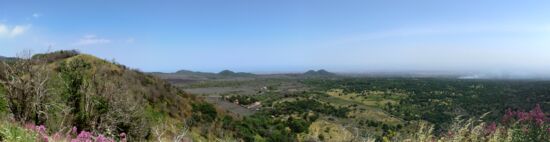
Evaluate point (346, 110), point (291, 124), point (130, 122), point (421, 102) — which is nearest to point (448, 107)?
point (421, 102)

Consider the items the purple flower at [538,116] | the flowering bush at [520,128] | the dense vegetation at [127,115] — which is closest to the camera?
the dense vegetation at [127,115]

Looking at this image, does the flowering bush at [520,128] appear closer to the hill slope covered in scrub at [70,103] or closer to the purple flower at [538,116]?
the purple flower at [538,116]

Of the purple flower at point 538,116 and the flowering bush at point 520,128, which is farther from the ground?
the purple flower at point 538,116

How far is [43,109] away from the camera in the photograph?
36.7 feet

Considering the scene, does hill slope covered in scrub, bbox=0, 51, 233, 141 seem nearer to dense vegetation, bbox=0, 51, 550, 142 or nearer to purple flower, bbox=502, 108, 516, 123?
dense vegetation, bbox=0, 51, 550, 142

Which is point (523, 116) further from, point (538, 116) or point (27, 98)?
point (27, 98)

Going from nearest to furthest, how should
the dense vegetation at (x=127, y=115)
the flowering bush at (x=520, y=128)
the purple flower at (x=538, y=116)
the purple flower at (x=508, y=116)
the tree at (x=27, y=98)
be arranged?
the dense vegetation at (x=127, y=115) < the flowering bush at (x=520, y=128) < the purple flower at (x=538, y=116) < the purple flower at (x=508, y=116) < the tree at (x=27, y=98)

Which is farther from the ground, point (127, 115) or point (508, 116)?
point (508, 116)

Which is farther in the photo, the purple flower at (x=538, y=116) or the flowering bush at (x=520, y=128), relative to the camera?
the purple flower at (x=538, y=116)

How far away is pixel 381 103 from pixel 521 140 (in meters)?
102

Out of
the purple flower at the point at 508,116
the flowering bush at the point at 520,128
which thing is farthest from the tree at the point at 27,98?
the purple flower at the point at 508,116

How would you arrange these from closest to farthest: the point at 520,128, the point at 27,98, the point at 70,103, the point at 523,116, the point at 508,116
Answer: the point at 520,128, the point at 523,116, the point at 508,116, the point at 27,98, the point at 70,103

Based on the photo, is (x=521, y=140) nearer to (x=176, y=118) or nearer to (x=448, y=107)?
(x=176, y=118)

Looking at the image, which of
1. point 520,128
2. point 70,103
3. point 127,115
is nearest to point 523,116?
point 520,128
